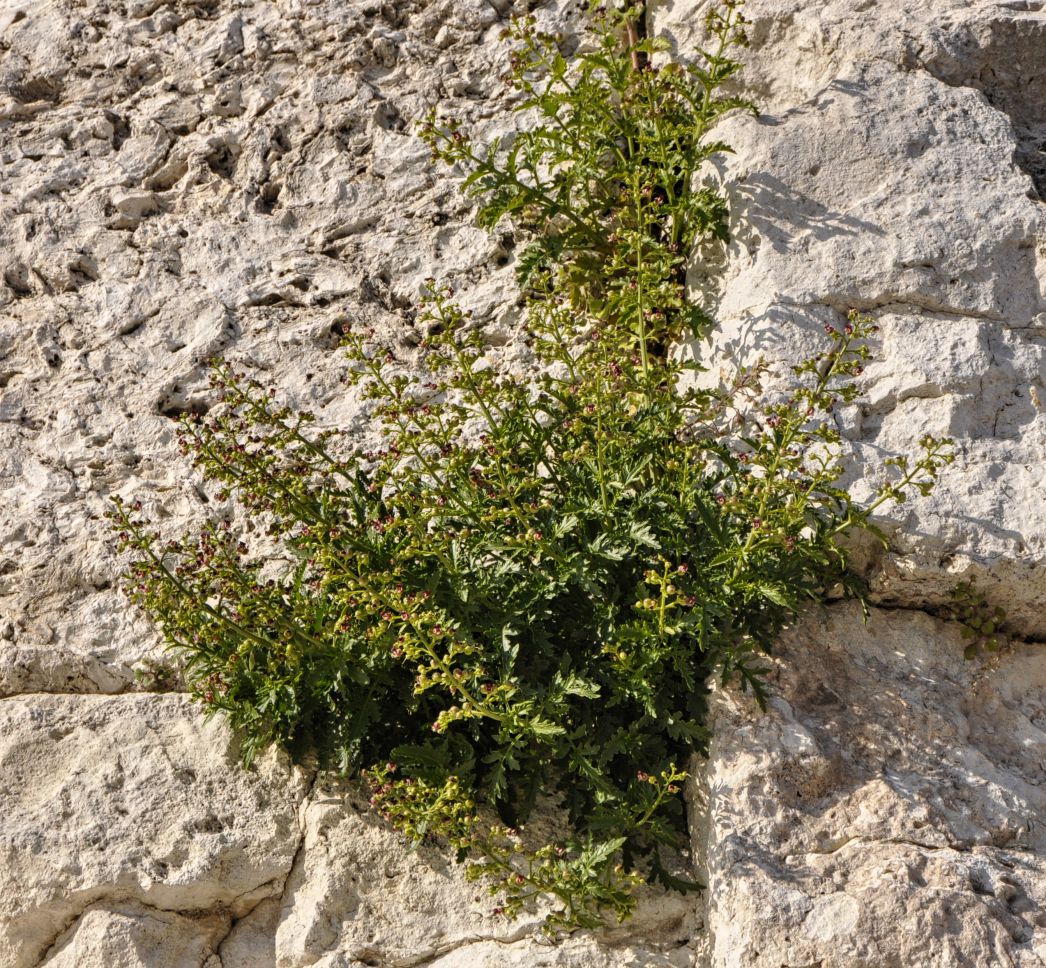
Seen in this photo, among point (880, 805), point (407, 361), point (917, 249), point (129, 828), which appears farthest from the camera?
point (407, 361)

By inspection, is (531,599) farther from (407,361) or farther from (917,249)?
(917,249)

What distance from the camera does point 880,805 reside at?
3936 mm

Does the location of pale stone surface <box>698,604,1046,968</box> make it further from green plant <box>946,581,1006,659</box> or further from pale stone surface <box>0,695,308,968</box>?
pale stone surface <box>0,695,308,968</box>

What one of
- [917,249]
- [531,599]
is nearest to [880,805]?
[531,599]

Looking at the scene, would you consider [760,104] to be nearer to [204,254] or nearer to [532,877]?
[204,254]

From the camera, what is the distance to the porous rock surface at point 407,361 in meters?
3.93

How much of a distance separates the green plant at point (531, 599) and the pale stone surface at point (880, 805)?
6.7 inches

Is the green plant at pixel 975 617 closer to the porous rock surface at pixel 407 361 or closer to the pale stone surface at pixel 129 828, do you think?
the porous rock surface at pixel 407 361

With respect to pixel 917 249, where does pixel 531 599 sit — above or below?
below

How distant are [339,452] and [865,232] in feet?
7.46

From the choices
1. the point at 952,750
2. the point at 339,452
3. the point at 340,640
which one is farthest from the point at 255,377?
the point at 952,750

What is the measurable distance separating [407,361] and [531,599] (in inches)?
61.9

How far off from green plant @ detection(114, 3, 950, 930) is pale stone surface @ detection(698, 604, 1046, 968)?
170 mm

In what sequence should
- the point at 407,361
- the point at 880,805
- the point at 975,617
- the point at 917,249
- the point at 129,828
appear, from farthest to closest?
the point at 407,361 → the point at 917,249 → the point at 975,617 → the point at 129,828 → the point at 880,805
